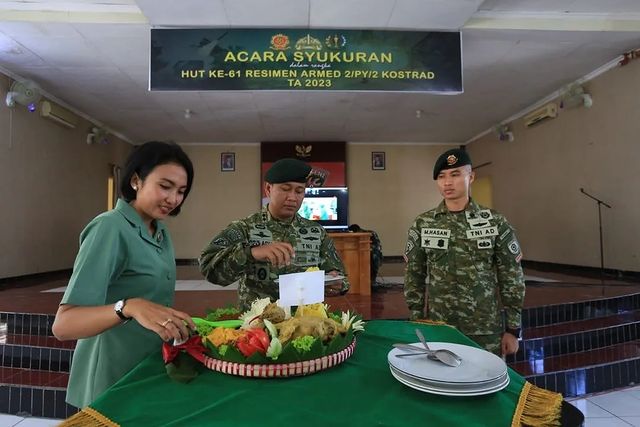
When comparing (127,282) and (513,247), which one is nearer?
(127,282)

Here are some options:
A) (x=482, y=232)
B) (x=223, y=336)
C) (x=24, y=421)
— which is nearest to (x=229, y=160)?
(x=24, y=421)

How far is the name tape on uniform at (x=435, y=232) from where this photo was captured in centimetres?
173

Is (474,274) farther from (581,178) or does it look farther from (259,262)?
(581,178)

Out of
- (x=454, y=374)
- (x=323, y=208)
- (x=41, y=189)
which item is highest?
(x=41, y=189)

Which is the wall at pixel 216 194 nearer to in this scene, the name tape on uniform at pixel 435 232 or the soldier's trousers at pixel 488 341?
the name tape on uniform at pixel 435 232

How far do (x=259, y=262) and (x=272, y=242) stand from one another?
16cm

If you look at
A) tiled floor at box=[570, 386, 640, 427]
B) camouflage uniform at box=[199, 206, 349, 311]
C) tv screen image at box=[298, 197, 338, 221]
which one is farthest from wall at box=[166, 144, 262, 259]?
camouflage uniform at box=[199, 206, 349, 311]

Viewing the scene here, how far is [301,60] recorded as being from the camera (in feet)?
12.1

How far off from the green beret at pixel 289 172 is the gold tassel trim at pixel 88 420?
97 centimetres

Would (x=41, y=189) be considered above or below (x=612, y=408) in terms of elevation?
above

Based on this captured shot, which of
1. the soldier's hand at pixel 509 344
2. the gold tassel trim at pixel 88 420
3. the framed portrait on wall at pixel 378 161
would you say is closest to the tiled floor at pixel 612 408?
the soldier's hand at pixel 509 344

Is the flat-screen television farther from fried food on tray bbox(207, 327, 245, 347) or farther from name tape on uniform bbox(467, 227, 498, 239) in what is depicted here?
fried food on tray bbox(207, 327, 245, 347)

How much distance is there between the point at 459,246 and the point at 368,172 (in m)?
7.82

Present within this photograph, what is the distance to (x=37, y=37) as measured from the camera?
4.10 metres
